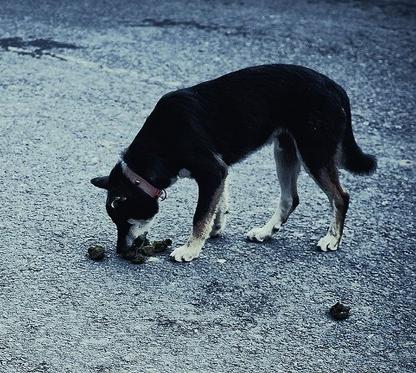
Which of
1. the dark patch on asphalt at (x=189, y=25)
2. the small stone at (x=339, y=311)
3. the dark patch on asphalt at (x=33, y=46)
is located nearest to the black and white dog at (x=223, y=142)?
the small stone at (x=339, y=311)


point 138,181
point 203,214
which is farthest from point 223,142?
point 138,181

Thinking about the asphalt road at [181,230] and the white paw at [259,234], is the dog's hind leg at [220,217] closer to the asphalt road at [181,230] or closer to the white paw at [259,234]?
the asphalt road at [181,230]

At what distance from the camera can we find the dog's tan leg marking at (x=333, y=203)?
504cm

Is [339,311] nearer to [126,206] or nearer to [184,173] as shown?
[184,173]

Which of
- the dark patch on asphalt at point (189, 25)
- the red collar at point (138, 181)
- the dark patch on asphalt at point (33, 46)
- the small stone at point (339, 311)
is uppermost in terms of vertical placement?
the red collar at point (138, 181)

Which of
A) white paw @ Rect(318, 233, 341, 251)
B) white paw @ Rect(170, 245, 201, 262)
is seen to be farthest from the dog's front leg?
white paw @ Rect(318, 233, 341, 251)

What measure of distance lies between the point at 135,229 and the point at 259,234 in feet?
2.83

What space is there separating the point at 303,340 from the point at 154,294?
0.89 meters

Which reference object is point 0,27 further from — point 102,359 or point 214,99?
point 102,359

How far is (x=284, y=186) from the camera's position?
5.34 meters

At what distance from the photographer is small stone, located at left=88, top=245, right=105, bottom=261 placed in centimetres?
482

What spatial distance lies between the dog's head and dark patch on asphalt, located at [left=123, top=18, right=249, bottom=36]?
4.98 metres

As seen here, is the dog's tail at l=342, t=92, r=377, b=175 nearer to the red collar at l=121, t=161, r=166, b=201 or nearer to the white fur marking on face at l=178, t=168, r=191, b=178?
the white fur marking on face at l=178, t=168, r=191, b=178

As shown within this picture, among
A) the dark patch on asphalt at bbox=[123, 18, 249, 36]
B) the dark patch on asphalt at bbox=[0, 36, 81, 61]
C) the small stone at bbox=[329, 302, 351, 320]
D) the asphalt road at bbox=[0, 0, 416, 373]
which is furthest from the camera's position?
the dark patch on asphalt at bbox=[123, 18, 249, 36]
